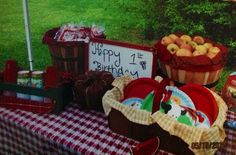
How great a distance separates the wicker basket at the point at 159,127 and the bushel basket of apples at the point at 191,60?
220 mm


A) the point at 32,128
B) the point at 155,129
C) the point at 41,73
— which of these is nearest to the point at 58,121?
the point at 32,128

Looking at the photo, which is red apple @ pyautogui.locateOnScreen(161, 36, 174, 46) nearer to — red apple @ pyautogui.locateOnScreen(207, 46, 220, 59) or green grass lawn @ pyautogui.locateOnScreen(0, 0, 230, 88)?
red apple @ pyautogui.locateOnScreen(207, 46, 220, 59)

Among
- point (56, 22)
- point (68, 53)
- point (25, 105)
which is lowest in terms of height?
point (56, 22)

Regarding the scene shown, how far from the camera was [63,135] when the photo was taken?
1.54m

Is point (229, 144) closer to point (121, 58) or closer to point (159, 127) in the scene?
point (159, 127)

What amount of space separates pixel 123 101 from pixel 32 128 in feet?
1.59

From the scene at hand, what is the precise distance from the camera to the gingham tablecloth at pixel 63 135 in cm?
147

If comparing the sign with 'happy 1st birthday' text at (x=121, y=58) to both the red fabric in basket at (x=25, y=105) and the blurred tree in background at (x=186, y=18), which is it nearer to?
the red fabric in basket at (x=25, y=105)

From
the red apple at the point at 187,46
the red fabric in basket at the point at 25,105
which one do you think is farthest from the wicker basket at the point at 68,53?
the red apple at the point at 187,46

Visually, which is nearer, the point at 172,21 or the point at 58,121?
the point at 58,121

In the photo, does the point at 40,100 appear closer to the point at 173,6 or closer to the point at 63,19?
the point at 173,6

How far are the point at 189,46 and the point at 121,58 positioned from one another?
391mm

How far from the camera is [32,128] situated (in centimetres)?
160

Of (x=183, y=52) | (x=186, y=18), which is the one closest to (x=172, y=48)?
(x=183, y=52)
